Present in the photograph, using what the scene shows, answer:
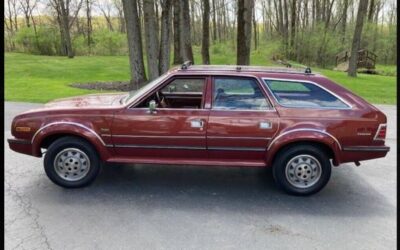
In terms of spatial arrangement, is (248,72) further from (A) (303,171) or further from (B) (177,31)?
(B) (177,31)

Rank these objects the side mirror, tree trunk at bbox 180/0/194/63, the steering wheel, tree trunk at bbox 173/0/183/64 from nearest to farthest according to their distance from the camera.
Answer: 1. the side mirror
2. the steering wheel
3. tree trunk at bbox 173/0/183/64
4. tree trunk at bbox 180/0/194/63

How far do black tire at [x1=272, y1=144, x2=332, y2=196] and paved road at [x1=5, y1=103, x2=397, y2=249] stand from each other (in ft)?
0.44

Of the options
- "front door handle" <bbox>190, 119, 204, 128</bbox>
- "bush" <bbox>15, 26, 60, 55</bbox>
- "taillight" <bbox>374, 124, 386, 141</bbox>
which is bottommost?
"taillight" <bbox>374, 124, 386, 141</bbox>

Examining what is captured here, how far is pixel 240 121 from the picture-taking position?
4699mm

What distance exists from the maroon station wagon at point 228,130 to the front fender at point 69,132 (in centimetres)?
1

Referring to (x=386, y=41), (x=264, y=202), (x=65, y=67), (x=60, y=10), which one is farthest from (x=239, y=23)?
(x=386, y=41)

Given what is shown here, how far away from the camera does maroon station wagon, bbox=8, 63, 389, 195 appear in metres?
4.69

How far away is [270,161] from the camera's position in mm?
4789

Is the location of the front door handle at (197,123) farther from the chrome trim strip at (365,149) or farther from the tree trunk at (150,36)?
the tree trunk at (150,36)

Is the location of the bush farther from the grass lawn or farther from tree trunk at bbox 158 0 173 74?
tree trunk at bbox 158 0 173 74

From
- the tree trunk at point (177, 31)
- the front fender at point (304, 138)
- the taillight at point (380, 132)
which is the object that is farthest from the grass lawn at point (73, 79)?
the front fender at point (304, 138)

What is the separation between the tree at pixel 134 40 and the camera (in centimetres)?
1397

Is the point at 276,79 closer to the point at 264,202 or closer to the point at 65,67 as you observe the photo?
the point at 264,202

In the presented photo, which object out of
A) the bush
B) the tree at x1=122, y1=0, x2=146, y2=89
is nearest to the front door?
the tree at x1=122, y1=0, x2=146, y2=89
